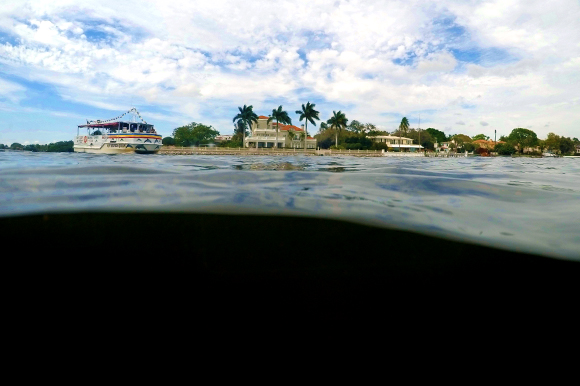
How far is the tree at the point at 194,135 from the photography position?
69812 mm

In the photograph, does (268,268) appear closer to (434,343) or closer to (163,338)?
(163,338)

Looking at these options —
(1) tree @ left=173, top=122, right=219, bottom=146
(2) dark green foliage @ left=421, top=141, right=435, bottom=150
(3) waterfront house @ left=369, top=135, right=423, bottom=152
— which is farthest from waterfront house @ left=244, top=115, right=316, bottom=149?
(2) dark green foliage @ left=421, top=141, right=435, bottom=150

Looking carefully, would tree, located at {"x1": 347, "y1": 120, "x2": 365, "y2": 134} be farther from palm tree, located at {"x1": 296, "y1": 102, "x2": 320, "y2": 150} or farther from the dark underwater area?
the dark underwater area

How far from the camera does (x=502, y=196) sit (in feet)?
11.1

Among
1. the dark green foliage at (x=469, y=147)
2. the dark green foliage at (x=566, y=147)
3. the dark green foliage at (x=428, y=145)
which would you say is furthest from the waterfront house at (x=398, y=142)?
the dark green foliage at (x=566, y=147)

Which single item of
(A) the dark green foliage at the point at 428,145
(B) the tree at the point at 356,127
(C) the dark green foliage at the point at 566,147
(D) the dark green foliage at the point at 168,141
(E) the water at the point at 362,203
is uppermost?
(B) the tree at the point at 356,127

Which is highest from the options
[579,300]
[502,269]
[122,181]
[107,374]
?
[122,181]

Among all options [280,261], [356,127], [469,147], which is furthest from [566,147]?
[280,261]

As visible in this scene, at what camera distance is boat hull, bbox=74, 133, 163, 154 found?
3878cm

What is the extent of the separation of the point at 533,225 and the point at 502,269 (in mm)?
573

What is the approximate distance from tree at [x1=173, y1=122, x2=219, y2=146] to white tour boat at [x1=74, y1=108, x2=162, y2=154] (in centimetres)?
2801

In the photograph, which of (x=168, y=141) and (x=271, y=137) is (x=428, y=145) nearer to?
(x=271, y=137)

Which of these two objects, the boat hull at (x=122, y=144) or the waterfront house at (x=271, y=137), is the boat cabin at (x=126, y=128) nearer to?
the boat hull at (x=122, y=144)

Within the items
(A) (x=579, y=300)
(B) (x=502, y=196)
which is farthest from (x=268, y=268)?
(B) (x=502, y=196)
